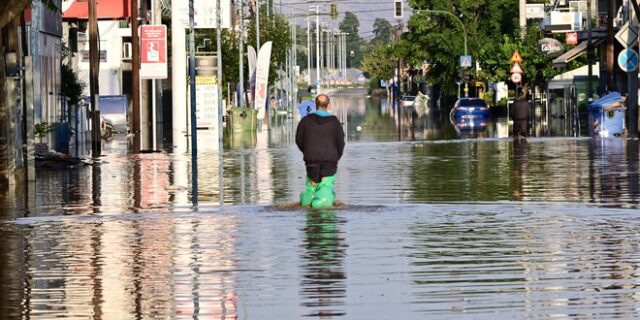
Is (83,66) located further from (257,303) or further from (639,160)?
(257,303)

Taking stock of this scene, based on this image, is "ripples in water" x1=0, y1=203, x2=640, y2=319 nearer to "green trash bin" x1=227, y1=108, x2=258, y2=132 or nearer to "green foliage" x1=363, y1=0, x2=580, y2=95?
"green trash bin" x1=227, y1=108, x2=258, y2=132

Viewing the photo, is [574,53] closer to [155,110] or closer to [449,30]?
[155,110]

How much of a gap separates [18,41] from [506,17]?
345 feet

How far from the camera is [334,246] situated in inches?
696

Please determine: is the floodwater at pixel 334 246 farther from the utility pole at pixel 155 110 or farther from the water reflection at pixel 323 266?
the utility pole at pixel 155 110

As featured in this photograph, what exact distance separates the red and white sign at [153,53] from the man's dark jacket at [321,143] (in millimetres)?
34726

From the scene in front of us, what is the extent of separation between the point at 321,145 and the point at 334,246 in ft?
14.4

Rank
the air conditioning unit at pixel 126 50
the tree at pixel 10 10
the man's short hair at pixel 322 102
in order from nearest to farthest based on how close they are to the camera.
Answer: the man's short hair at pixel 322 102 → the tree at pixel 10 10 → the air conditioning unit at pixel 126 50

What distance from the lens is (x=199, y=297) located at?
44.0 ft

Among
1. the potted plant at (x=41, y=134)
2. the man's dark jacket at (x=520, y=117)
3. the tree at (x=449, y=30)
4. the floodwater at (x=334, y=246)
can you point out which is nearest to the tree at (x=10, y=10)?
the floodwater at (x=334, y=246)

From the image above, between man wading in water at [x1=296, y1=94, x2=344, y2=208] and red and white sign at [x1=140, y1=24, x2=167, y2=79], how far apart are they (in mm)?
34620

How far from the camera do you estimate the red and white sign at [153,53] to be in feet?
185

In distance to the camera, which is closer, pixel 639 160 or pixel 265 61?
pixel 639 160

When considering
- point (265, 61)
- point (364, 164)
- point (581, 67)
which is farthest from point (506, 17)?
point (364, 164)
